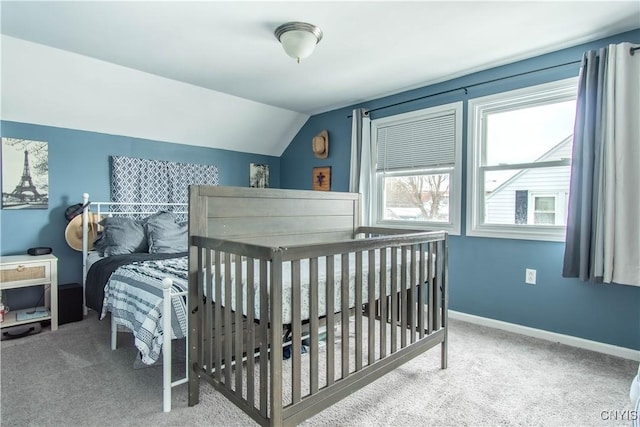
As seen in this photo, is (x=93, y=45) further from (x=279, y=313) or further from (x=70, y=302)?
(x=279, y=313)

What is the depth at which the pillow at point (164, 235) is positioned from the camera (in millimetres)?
3047

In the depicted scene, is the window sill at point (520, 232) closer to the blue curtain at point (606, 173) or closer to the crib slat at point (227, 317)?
the blue curtain at point (606, 173)

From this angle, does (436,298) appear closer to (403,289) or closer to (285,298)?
(403,289)

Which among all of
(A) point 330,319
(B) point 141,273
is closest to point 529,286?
(A) point 330,319

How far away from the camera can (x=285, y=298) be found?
1.46 meters

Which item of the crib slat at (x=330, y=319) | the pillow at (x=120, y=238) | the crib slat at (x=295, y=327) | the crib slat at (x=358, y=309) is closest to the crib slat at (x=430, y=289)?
the crib slat at (x=358, y=309)

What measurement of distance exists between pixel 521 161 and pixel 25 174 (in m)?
4.22

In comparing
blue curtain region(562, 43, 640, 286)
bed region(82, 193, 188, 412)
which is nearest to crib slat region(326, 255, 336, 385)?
bed region(82, 193, 188, 412)

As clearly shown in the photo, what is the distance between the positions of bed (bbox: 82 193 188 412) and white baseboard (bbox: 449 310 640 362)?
2.36m

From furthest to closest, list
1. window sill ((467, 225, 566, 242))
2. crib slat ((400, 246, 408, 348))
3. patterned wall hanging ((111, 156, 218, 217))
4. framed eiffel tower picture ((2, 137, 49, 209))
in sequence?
patterned wall hanging ((111, 156, 218, 217)) < framed eiffel tower picture ((2, 137, 49, 209)) < window sill ((467, 225, 566, 242)) < crib slat ((400, 246, 408, 348))

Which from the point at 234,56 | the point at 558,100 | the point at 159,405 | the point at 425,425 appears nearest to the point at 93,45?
the point at 234,56

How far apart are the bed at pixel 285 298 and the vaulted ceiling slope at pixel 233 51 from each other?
1148 millimetres

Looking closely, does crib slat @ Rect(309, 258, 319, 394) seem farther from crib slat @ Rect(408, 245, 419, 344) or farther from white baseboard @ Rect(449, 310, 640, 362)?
white baseboard @ Rect(449, 310, 640, 362)

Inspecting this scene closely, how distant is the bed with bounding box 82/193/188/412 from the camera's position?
1775 millimetres
